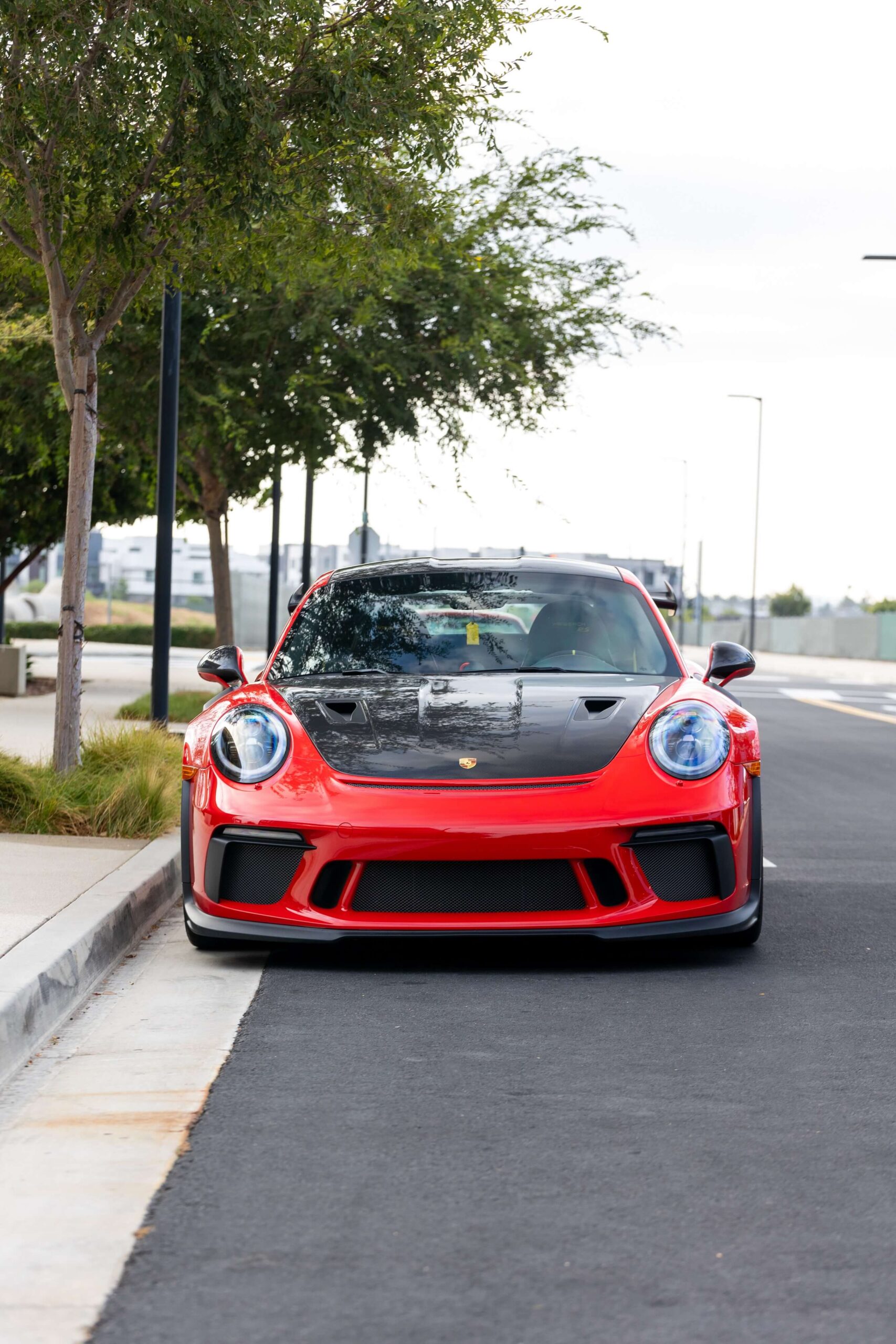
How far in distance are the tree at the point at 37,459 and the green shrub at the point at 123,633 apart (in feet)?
76.3

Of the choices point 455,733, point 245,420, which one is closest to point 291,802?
point 455,733

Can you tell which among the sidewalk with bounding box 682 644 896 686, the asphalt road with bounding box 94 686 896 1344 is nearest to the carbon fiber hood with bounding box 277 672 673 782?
the asphalt road with bounding box 94 686 896 1344

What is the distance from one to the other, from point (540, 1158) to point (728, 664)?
119 inches

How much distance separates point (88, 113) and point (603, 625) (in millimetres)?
3895

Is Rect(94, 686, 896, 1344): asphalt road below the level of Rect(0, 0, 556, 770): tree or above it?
below

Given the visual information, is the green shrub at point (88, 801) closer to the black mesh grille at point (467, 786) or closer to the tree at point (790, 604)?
the black mesh grille at point (467, 786)

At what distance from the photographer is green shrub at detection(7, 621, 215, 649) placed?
4875cm

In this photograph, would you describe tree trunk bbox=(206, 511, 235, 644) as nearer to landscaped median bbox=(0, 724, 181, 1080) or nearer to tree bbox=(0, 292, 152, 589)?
tree bbox=(0, 292, 152, 589)

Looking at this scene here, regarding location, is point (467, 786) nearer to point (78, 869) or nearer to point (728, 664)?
point (728, 664)

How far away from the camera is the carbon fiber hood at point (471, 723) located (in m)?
5.51

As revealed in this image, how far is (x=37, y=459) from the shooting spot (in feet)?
66.6

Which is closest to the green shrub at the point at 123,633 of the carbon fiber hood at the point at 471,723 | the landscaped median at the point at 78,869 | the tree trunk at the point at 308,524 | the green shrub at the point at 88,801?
the tree trunk at the point at 308,524

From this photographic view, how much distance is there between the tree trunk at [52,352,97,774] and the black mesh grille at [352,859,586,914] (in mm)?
4144

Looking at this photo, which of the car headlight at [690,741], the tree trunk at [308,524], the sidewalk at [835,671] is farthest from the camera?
the sidewalk at [835,671]
